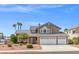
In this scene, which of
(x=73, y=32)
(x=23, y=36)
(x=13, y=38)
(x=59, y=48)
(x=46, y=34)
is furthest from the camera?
(x=46, y=34)

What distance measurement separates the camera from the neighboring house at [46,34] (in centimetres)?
1143

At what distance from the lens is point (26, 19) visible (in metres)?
11.2

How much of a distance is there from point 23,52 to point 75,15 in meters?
2.19

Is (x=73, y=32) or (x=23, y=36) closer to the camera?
(x=23, y=36)

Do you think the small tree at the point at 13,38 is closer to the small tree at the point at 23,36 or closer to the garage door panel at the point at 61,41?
the small tree at the point at 23,36

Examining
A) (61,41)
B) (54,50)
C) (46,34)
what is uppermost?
(46,34)

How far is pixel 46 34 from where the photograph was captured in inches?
470

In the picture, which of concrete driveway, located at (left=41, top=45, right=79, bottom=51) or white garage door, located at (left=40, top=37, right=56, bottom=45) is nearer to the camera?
concrete driveway, located at (left=41, top=45, right=79, bottom=51)

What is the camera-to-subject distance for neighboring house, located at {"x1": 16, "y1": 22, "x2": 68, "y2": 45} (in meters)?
11.4

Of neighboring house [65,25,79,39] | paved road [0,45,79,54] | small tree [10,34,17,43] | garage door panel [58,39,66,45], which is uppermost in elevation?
neighboring house [65,25,79,39]

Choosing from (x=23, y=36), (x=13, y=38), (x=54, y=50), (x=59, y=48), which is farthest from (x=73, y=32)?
(x=13, y=38)

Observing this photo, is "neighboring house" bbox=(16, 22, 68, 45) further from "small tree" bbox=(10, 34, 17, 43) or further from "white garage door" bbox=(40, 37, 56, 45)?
"small tree" bbox=(10, 34, 17, 43)

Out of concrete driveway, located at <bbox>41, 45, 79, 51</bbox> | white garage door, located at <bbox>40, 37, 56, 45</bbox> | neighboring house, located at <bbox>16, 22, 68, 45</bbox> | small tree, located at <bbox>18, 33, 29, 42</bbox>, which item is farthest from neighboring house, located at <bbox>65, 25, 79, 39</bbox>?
small tree, located at <bbox>18, 33, 29, 42</bbox>

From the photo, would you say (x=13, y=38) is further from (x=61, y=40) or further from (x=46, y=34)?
(x=61, y=40)
